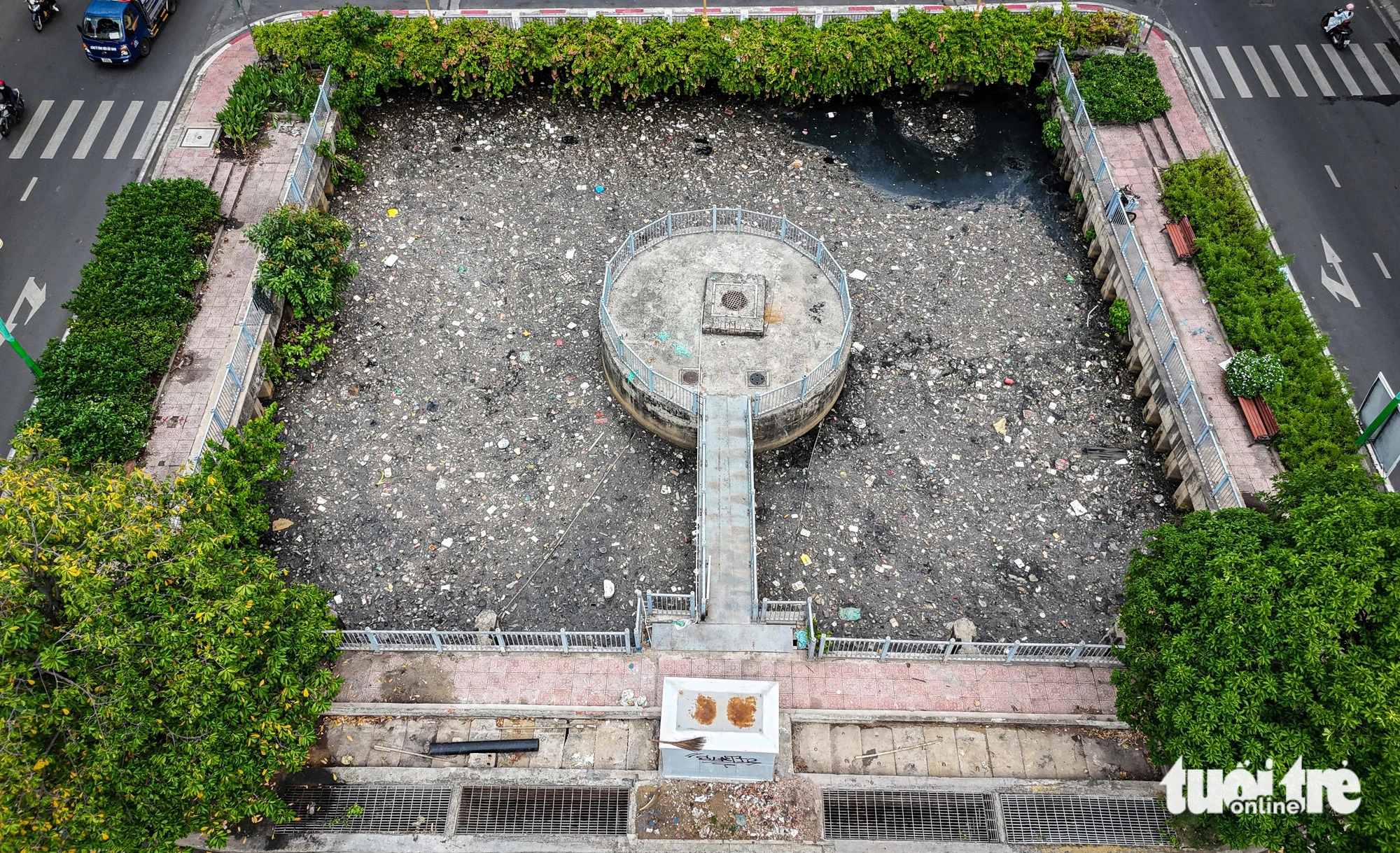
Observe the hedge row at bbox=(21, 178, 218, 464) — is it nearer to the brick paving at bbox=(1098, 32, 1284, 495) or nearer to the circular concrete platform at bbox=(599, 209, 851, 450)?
the circular concrete platform at bbox=(599, 209, 851, 450)

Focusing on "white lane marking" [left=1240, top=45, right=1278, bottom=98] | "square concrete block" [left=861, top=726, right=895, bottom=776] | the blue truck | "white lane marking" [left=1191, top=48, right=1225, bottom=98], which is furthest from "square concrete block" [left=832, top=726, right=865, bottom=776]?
the blue truck

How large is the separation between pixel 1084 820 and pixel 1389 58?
2310 cm

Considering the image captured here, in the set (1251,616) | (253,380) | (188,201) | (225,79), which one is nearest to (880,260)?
(1251,616)

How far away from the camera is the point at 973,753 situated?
14.6 metres

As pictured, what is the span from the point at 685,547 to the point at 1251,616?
8.95m

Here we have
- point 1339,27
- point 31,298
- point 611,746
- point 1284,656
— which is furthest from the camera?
point 1339,27

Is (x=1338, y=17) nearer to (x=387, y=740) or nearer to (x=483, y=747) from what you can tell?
(x=483, y=747)

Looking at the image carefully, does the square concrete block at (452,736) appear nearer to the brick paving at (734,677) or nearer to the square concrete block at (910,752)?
the brick paving at (734,677)

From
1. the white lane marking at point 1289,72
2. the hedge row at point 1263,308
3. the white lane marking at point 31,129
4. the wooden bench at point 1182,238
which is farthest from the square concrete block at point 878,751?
the white lane marking at point 31,129

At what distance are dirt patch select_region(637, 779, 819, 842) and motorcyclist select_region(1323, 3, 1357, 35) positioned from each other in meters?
24.8

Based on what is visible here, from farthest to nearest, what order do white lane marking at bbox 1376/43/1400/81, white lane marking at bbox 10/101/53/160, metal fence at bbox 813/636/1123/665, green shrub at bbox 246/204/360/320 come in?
1. white lane marking at bbox 1376/43/1400/81
2. white lane marking at bbox 10/101/53/160
3. green shrub at bbox 246/204/360/320
4. metal fence at bbox 813/636/1123/665

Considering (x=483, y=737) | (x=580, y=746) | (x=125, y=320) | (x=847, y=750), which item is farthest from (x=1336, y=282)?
(x=125, y=320)

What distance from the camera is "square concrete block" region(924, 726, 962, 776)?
1441 cm

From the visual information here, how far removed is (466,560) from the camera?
16.9 metres
